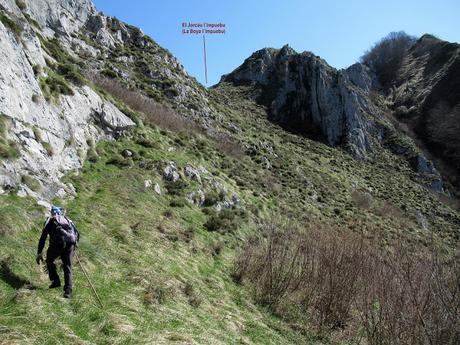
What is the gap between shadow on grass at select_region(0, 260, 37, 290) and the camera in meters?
8.32

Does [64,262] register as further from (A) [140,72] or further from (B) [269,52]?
(B) [269,52]

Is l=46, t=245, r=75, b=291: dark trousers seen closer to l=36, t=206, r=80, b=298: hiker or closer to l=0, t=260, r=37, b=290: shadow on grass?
l=36, t=206, r=80, b=298: hiker

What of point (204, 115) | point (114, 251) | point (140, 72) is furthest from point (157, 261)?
point (140, 72)

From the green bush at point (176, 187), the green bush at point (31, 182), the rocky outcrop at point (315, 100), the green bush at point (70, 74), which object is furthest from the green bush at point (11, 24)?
the rocky outcrop at point (315, 100)

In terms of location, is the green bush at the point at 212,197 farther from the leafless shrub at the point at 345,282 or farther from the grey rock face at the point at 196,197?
the leafless shrub at the point at 345,282

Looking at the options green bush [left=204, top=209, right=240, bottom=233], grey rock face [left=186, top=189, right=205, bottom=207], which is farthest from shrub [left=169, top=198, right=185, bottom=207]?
green bush [left=204, top=209, right=240, bottom=233]

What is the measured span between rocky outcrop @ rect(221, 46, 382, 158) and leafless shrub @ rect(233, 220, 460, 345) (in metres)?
49.5

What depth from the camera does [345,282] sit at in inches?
472

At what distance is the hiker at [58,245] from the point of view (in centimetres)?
898

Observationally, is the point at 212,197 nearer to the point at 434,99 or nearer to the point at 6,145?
the point at 6,145

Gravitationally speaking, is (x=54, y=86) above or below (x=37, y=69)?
below

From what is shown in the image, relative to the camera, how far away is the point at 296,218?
2781cm

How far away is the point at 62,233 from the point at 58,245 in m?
0.29

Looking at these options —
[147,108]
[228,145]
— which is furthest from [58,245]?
[228,145]
